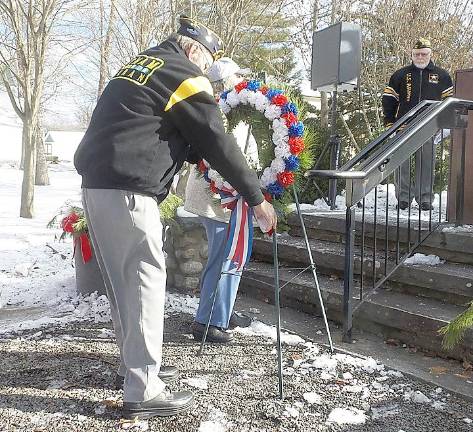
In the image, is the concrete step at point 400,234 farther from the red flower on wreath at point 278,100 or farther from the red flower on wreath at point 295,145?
the red flower on wreath at point 278,100

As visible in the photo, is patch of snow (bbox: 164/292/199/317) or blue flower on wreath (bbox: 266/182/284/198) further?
patch of snow (bbox: 164/292/199/317)

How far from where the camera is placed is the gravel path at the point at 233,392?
2.70m

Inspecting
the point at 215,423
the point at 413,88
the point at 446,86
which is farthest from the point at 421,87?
the point at 215,423

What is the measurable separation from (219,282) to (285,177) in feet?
2.67

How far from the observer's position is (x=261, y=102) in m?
3.54

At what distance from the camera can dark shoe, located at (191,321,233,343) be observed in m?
3.79

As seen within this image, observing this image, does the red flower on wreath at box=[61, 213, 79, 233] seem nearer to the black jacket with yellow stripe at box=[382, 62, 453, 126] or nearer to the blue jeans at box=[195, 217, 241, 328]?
the blue jeans at box=[195, 217, 241, 328]

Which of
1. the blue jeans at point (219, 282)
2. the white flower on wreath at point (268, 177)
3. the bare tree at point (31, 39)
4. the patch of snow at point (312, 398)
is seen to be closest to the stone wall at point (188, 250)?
the blue jeans at point (219, 282)

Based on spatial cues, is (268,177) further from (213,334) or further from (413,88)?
(413,88)

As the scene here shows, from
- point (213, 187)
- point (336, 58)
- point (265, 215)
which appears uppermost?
point (336, 58)

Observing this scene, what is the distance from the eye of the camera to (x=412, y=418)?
108 inches

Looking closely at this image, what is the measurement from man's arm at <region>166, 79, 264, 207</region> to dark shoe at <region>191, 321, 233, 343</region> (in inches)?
50.2

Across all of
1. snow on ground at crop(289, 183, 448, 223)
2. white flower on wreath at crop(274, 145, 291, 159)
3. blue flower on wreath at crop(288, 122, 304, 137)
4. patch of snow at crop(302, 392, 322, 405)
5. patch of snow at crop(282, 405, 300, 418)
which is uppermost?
blue flower on wreath at crop(288, 122, 304, 137)

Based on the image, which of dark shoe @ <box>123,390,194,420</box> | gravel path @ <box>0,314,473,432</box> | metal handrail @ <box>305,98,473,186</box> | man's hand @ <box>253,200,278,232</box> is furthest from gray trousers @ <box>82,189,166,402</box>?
metal handrail @ <box>305,98,473,186</box>
